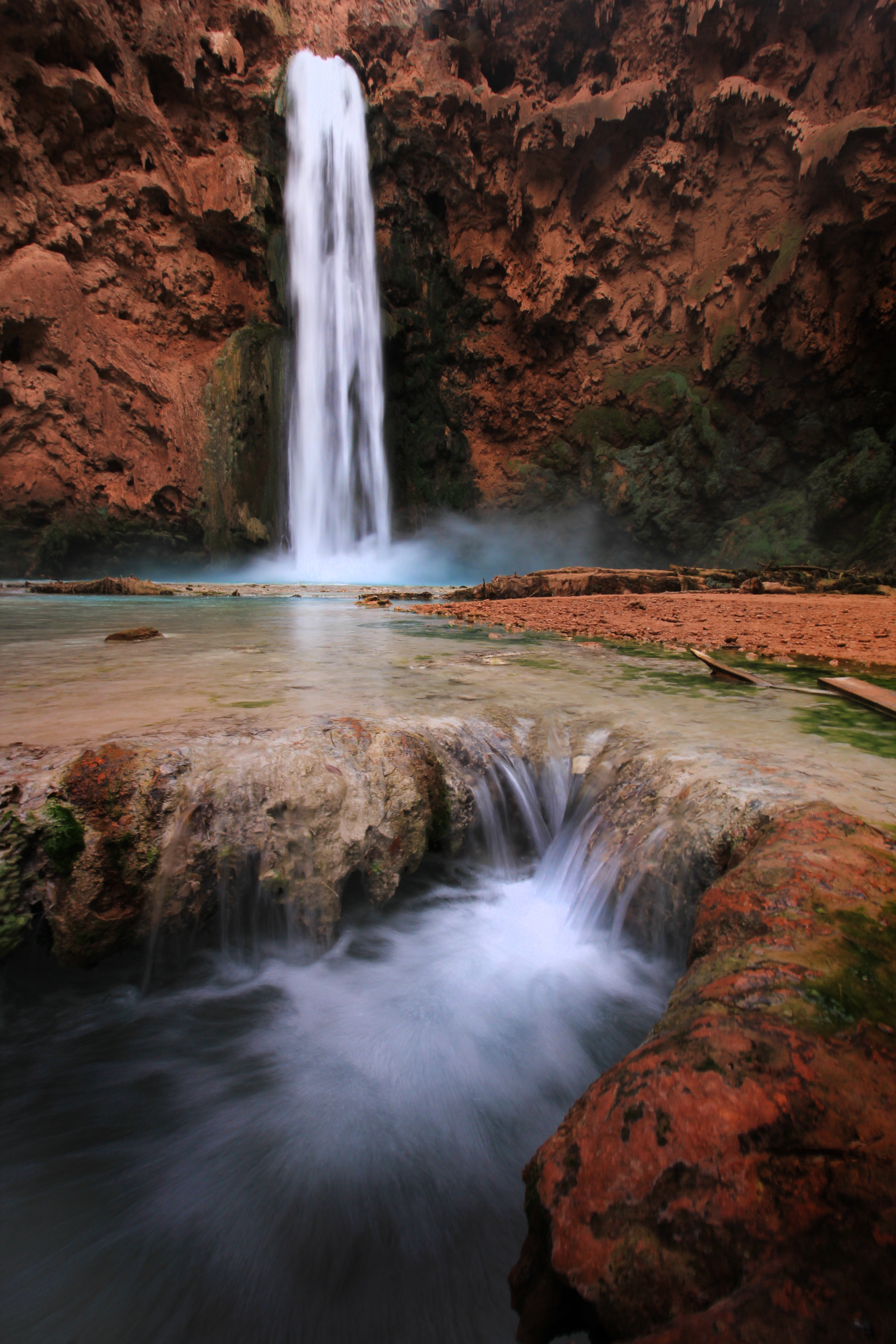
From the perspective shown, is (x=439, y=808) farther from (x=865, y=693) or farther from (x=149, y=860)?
(x=865, y=693)

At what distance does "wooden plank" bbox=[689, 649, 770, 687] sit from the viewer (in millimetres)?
3283

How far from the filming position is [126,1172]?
1427 mm

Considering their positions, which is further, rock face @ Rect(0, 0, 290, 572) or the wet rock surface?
rock face @ Rect(0, 0, 290, 572)

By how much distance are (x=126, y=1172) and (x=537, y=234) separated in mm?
23908

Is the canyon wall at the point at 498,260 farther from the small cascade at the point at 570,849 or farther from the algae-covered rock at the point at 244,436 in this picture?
the small cascade at the point at 570,849

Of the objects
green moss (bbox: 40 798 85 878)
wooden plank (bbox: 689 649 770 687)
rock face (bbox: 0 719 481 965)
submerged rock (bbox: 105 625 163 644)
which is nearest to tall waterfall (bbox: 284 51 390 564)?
submerged rock (bbox: 105 625 163 644)

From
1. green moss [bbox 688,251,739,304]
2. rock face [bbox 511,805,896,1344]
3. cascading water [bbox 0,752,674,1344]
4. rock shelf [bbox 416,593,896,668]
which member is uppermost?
green moss [bbox 688,251,739,304]

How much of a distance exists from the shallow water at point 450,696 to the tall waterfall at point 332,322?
1692 centimetres

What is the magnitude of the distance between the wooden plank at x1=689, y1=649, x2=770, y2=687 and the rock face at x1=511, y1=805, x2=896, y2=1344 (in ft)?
7.76

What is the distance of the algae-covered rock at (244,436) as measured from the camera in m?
19.9

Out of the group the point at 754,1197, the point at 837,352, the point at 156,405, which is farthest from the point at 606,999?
the point at 156,405

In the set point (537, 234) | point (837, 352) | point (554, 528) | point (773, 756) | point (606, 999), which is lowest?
point (606, 999)

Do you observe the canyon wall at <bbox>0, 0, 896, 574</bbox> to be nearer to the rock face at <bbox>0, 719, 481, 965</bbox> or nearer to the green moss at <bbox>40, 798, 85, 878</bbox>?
the rock face at <bbox>0, 719, 481, 965</bbox>

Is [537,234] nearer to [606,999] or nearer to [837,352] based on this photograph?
[837,352]
